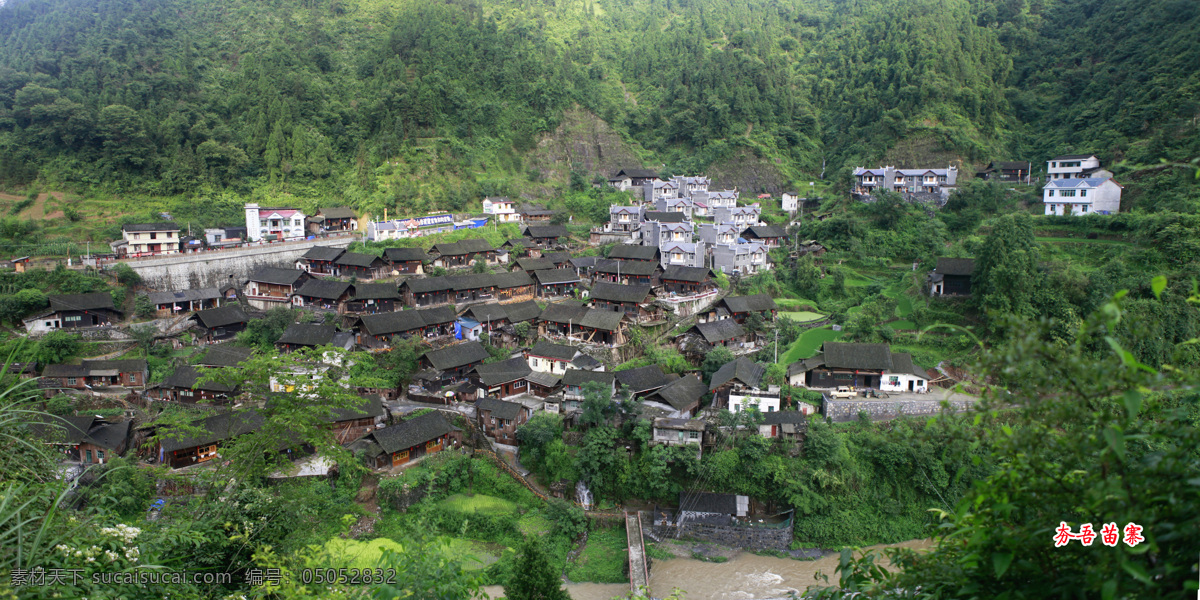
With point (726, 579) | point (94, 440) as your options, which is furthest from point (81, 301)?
point (726, 579)

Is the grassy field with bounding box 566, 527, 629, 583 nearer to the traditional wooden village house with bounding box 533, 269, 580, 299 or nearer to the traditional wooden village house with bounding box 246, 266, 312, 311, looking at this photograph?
the traditional wooden village house with bounding box 533, 269, 580, 299

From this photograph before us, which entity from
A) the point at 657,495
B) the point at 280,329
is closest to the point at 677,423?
the point at 657,495

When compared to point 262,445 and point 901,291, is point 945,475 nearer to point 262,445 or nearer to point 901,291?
point 901,291

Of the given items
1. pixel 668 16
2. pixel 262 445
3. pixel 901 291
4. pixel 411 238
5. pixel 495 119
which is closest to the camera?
pixel 262 445

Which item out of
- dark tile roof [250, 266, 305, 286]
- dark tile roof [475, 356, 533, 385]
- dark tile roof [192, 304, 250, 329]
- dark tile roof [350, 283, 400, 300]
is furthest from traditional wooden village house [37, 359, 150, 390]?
dark tile roof [475, 356, 533, 385]

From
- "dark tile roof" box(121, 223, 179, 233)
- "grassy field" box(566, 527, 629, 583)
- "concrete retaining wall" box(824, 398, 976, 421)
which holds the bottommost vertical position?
"grassy field" box(566, 527, 629, 583)

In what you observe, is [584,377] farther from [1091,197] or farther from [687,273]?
[1091,197]
